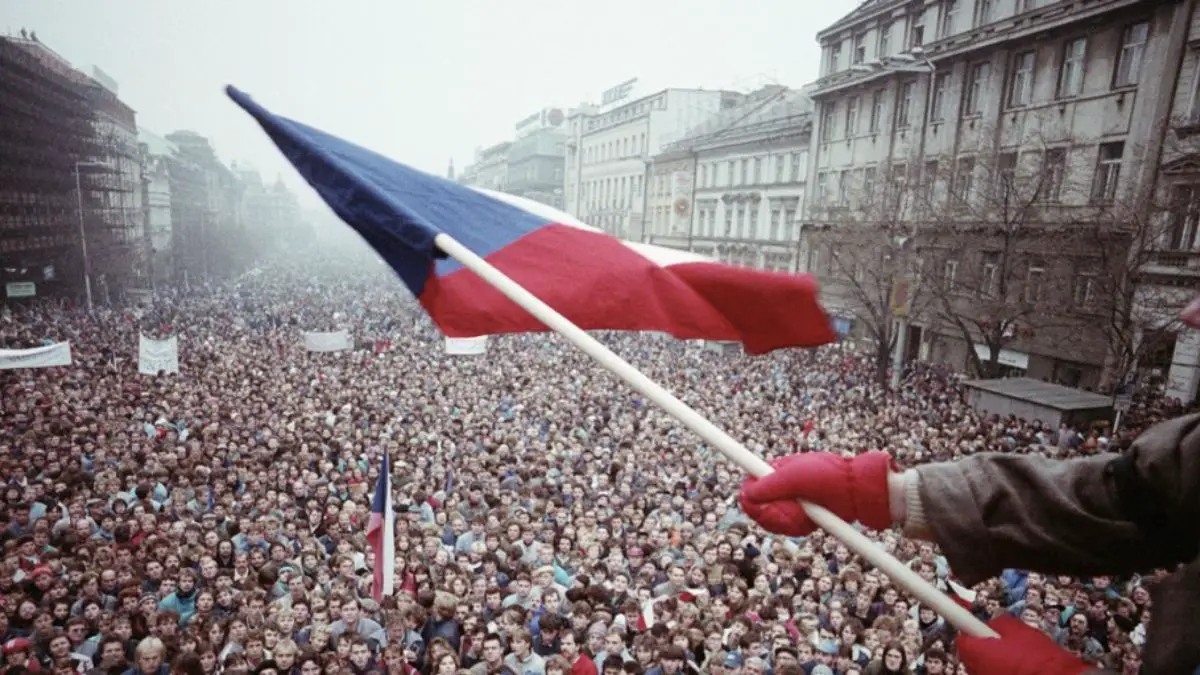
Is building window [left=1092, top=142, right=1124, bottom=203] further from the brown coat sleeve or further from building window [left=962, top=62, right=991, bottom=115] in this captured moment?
the brown coat sleeve

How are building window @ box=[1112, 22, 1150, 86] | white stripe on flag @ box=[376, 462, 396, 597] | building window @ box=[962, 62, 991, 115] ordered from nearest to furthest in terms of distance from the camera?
white stripe on flag @ box=[376, 462, 396, 597] → building window @ box=[1112, 22, 1150, 86] → building window @ box=[962, 62, 991, 115]

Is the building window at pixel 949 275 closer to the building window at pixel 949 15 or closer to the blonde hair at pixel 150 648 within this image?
the building window at pixel 949 15

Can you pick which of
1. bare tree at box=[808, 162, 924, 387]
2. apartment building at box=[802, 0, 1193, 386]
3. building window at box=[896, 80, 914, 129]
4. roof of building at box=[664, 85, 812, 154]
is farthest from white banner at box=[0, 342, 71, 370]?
roof of building at box=[664, 85, 812, 154]

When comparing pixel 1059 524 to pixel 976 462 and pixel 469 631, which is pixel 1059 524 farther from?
pixel 469 631

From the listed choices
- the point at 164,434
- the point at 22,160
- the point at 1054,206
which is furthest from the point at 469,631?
the point at 22,160

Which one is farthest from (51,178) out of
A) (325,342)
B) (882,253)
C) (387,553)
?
(387,553)

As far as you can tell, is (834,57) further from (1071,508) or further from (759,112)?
(1071,508)

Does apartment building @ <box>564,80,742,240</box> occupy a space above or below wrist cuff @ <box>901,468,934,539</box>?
above

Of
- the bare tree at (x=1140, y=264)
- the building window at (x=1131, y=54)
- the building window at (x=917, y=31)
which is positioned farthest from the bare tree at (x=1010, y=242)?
the building window at (x=917, y=31)
